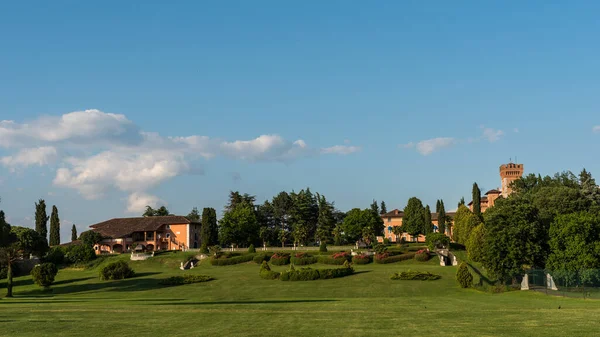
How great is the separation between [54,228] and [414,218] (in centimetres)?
7458

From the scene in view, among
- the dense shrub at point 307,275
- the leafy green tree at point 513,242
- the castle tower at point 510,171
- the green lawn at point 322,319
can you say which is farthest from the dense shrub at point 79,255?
the castle tower at point 510,171

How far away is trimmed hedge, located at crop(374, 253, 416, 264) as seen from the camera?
76.9 m

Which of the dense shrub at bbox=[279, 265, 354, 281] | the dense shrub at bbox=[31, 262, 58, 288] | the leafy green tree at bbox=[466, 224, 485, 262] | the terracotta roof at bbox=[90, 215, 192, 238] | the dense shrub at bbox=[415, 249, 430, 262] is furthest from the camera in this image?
the terracotta roof at bbox=[90, 215, 192, 238]

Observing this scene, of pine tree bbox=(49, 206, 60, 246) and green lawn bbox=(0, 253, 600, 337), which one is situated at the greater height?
pine tree bbox=(49, 206, 60, 246)

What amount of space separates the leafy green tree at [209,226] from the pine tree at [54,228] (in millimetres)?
32320

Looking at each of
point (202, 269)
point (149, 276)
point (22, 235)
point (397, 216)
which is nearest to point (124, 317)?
point (149, 276)

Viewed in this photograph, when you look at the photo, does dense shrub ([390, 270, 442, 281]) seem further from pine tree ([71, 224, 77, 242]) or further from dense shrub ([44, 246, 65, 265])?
pine tree ([71, 224, 77, 242])

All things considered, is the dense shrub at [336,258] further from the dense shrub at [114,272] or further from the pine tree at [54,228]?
the pine tree at [54,228]

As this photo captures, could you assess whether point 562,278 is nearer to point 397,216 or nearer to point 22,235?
point 22,235

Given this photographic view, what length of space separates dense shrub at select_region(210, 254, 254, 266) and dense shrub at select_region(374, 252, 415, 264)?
62.5 feet

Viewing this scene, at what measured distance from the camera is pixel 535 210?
5878cm

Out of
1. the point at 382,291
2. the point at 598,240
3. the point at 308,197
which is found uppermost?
the point at 308,197

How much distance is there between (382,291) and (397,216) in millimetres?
93377

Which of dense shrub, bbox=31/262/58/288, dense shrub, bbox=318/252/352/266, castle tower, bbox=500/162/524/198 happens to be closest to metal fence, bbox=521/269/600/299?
dense shrub, bbox=318/252/352/266
